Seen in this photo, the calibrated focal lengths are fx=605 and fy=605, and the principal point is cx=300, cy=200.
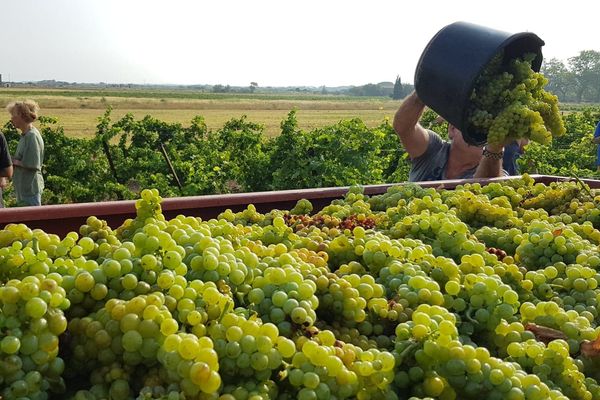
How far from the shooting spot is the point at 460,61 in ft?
12.1

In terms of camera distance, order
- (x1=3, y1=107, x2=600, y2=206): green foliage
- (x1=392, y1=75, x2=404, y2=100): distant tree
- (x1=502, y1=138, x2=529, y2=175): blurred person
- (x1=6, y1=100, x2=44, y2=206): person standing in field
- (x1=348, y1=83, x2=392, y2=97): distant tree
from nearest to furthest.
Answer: (x1=502, y1=138, x2=529, y2=175): blurred person → (x1=6, y1=100, x2=44, y2=206): person standing in field → (x1=3, y1=107, x2=600, y2=206): green foliage → (x1=392, y1=75, x2=404, y2=100): distant tree → (x1=348, y1=83, x2=392, y2=97): distant tree

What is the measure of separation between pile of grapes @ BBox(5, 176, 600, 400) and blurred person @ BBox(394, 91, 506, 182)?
10.7ft

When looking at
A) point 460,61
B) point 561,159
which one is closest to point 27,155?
point 460,61

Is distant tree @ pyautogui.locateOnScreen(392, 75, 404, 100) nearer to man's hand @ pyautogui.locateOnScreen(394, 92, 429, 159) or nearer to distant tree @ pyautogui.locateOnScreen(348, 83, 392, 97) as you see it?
distant tree @ pyautogui.locateOnScreen(348, 83, 392, 97)

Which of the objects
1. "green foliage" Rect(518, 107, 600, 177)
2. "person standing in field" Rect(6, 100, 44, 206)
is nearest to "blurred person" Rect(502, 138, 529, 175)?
"green foliage" Rect(518, 107, 600, 177)

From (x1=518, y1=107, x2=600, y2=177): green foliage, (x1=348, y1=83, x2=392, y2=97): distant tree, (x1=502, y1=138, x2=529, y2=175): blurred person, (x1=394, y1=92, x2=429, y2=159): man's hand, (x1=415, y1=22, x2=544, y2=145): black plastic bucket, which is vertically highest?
(x1=348, y1=83, x2=392, y2=97): distant tree

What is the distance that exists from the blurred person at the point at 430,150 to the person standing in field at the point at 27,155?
5003 millimetres

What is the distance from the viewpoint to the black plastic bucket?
11.9ft

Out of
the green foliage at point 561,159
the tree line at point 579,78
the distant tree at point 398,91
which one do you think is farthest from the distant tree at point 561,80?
the green foliage at point 561,159

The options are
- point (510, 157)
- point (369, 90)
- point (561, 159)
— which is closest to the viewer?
point (510, 157)

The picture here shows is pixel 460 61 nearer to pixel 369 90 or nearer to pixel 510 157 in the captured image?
pixel 510 157

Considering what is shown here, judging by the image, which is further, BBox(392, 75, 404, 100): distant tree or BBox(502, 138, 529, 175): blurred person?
BBox(392, 75, 404, 100): distant tree

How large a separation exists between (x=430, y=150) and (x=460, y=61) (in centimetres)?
193

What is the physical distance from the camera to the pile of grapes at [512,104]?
144 inches
